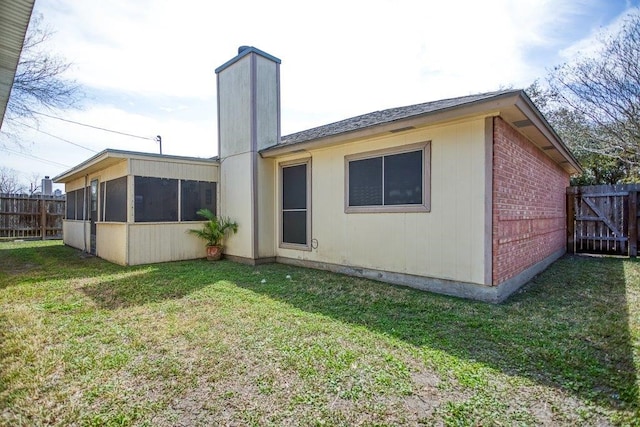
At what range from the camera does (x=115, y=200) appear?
8430 mm

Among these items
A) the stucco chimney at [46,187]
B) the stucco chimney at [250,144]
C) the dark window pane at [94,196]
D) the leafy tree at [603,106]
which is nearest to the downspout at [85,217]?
the dark window pane at [94,196]

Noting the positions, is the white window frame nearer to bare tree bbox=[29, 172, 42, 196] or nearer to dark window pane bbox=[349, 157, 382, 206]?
dark window pane bbox=[349, 157, 382, 206]

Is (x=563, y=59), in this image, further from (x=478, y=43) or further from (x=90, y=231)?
(x=90, y=231)

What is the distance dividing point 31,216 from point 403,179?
16696mm

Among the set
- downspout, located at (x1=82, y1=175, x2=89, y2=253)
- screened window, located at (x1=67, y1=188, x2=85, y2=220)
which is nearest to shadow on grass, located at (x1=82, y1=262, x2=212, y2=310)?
downspout, located at (x1=82, y1=175, x2=89, y2=253)

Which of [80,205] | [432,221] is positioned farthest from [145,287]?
[80,205]

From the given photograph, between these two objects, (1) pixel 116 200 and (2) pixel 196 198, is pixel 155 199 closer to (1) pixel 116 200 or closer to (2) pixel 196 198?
(2) pixel 196 198

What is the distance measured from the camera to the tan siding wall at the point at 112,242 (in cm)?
777

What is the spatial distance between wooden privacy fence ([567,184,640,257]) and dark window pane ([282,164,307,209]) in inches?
339

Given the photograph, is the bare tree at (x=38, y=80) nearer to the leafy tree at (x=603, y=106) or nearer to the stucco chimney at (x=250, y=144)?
the stucco chimney at (x=250, y=144)

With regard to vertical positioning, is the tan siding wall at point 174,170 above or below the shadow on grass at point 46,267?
above

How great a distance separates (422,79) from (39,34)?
12.3 m

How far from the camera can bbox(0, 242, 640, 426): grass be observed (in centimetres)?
213

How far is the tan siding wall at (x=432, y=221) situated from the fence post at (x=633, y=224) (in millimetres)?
7559
